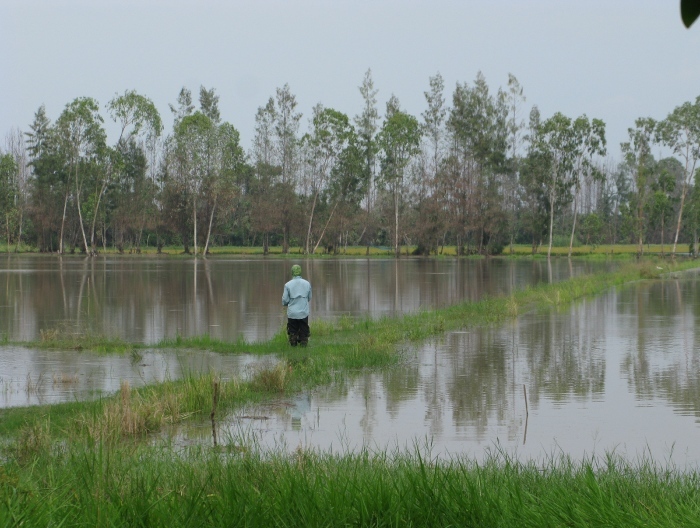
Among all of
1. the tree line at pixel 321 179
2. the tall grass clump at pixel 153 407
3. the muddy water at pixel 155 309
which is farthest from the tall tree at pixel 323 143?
the tall grass clump at pixel 153 407

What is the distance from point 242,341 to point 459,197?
246 ft

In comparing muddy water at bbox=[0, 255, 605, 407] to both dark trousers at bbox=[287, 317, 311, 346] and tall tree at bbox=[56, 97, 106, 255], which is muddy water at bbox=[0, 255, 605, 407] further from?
tall tree at bbox=[56, 97, 106, 255]

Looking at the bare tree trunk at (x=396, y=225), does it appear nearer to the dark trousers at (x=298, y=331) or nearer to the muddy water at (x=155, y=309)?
the muddy water at (x=155, y=309)

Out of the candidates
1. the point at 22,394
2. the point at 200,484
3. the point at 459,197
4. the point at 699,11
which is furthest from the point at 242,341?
the point at 459,197

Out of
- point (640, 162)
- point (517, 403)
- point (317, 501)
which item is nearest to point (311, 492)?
point (317, 501)

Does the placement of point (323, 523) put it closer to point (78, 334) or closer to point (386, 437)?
point (386, 437)

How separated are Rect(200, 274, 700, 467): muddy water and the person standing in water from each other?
2198mm

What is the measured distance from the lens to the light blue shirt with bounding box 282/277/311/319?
1706 cm

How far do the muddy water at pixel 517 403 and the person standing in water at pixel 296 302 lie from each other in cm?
220

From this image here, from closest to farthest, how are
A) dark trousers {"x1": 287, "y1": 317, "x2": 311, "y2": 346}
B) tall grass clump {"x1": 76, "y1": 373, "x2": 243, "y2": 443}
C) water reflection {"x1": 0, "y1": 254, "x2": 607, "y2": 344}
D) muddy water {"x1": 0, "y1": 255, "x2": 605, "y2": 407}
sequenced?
tall grass clump {"x1": 76, "y1": 373, "x2": 243, "y2": 443} → muddy water {"x1": 0, "y1": 255, "x2": 605, "y2": 407} → dark trousers {"x1": 287, "y1": 317, "x2": 311, "y2": 346} → water reflection {"x1": 0, "y1": 254, "x2": 607, "y2": 344}

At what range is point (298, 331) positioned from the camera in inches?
701

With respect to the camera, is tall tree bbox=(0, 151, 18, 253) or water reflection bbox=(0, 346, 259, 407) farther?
tall tree bbox=(0, 151, 18, 253)

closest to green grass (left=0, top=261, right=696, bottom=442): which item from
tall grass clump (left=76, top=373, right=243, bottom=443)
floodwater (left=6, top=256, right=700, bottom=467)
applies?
tall grass clump (left=76, top=373, right=243, bottom=443)

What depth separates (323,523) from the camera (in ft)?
16.6
